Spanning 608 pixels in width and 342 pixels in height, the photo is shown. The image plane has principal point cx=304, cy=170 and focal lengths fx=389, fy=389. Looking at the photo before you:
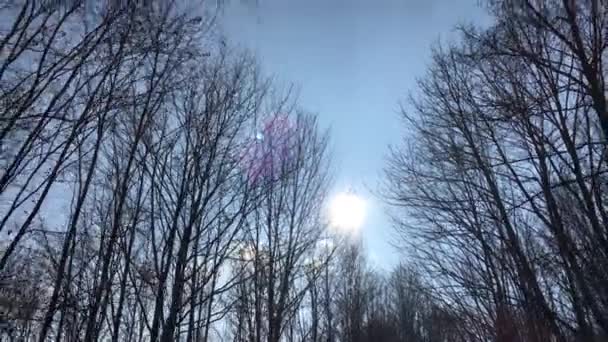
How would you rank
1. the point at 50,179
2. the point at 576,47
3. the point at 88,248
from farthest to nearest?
the point at 88,248 < the point at 576,47 < the point at 50,179

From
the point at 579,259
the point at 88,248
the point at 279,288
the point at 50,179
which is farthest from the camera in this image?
the point at 279,288

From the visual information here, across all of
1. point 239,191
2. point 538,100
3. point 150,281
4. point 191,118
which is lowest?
point 150,281

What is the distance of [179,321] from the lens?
4.55 meters

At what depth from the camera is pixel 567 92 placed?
4754mm

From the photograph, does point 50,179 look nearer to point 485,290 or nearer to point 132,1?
point 132,1

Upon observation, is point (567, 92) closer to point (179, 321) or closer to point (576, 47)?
point (576, 47)

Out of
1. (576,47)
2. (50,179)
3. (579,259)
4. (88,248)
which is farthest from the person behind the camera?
(88,248)

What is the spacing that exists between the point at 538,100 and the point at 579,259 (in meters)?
2.10

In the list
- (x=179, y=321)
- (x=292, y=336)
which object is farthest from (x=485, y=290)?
(x=292, y=336)

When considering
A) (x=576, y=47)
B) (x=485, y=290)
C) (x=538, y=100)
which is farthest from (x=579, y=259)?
(x=576, y=47)

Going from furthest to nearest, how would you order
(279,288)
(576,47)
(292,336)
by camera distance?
(292,336) < (279,288) < (576,47)

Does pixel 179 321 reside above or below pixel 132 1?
below

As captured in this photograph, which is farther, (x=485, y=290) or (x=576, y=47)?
(x=485, y=290)

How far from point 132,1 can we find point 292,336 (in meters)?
11.3
